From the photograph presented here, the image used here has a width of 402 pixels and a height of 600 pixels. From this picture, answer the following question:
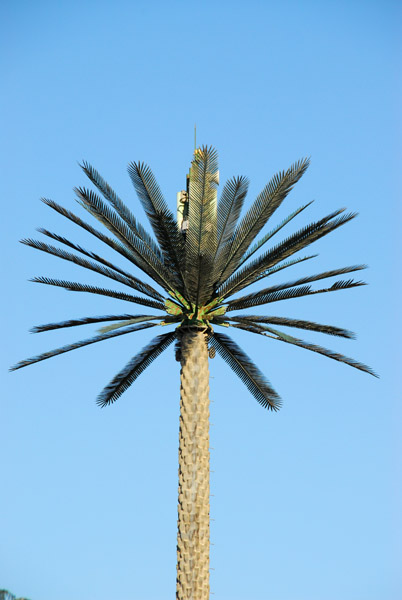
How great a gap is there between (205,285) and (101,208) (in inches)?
93.0

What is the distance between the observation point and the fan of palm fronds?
58.6ft

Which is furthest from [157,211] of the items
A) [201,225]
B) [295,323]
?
[295,323]

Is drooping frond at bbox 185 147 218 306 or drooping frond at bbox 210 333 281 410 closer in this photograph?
drooping frond at bbox 185 147 218 306

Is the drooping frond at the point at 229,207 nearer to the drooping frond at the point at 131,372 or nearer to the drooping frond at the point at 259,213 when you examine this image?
the drooping frond at the point at 259,213

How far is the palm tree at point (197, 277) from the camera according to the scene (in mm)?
17500

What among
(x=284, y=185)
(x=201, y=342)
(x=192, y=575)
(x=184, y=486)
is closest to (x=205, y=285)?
(x=201, y=342)

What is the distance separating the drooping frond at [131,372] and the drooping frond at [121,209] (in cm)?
175

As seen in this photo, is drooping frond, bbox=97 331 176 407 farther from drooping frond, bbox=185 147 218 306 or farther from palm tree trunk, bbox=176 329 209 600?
drooping frond, bbox=185 147 218 306

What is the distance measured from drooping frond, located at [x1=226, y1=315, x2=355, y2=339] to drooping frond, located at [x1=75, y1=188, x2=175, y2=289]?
1477 mm

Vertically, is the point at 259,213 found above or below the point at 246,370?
above

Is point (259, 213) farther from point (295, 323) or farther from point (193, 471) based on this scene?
point (193, 471)

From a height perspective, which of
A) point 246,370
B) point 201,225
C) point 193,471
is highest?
point 201,225

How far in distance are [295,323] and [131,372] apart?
321 cm

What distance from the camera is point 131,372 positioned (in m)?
19.2
